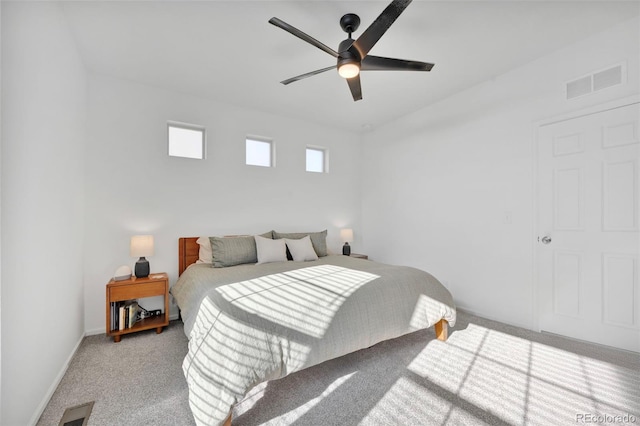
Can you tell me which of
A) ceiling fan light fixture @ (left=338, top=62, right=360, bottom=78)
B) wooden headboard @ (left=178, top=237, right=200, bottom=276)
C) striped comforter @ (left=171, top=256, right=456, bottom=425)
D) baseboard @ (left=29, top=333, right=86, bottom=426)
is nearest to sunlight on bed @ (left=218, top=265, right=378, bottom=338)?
striped comforter @ (left=171, top=256, right=456, bottom=425)

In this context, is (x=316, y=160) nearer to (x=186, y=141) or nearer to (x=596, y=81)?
(x=186, y=141)

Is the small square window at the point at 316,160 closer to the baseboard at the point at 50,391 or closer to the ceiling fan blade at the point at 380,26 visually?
the ceiling fan blade at the point at 380,26

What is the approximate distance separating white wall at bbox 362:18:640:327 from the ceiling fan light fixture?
2.09m

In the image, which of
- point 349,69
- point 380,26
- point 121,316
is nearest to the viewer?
point 380,26

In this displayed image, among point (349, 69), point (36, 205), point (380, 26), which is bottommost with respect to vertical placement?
point (36, 205)

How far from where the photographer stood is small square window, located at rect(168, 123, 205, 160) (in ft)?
11.1

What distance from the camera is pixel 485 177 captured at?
319cm

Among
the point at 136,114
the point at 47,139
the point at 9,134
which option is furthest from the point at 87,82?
the point at 9,134

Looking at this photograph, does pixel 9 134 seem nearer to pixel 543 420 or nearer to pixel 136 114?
pixel 136 114

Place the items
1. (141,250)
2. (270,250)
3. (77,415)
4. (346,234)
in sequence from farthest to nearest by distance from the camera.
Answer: (346,234), (270,250), (141,250), (77,415)

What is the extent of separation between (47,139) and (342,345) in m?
2.40

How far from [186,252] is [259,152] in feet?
5.73

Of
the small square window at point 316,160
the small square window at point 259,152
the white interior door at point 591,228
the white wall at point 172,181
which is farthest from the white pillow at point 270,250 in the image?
the white interior door at point 591,228

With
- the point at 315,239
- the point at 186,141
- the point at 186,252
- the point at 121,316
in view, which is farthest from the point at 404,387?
the point at 186,141
